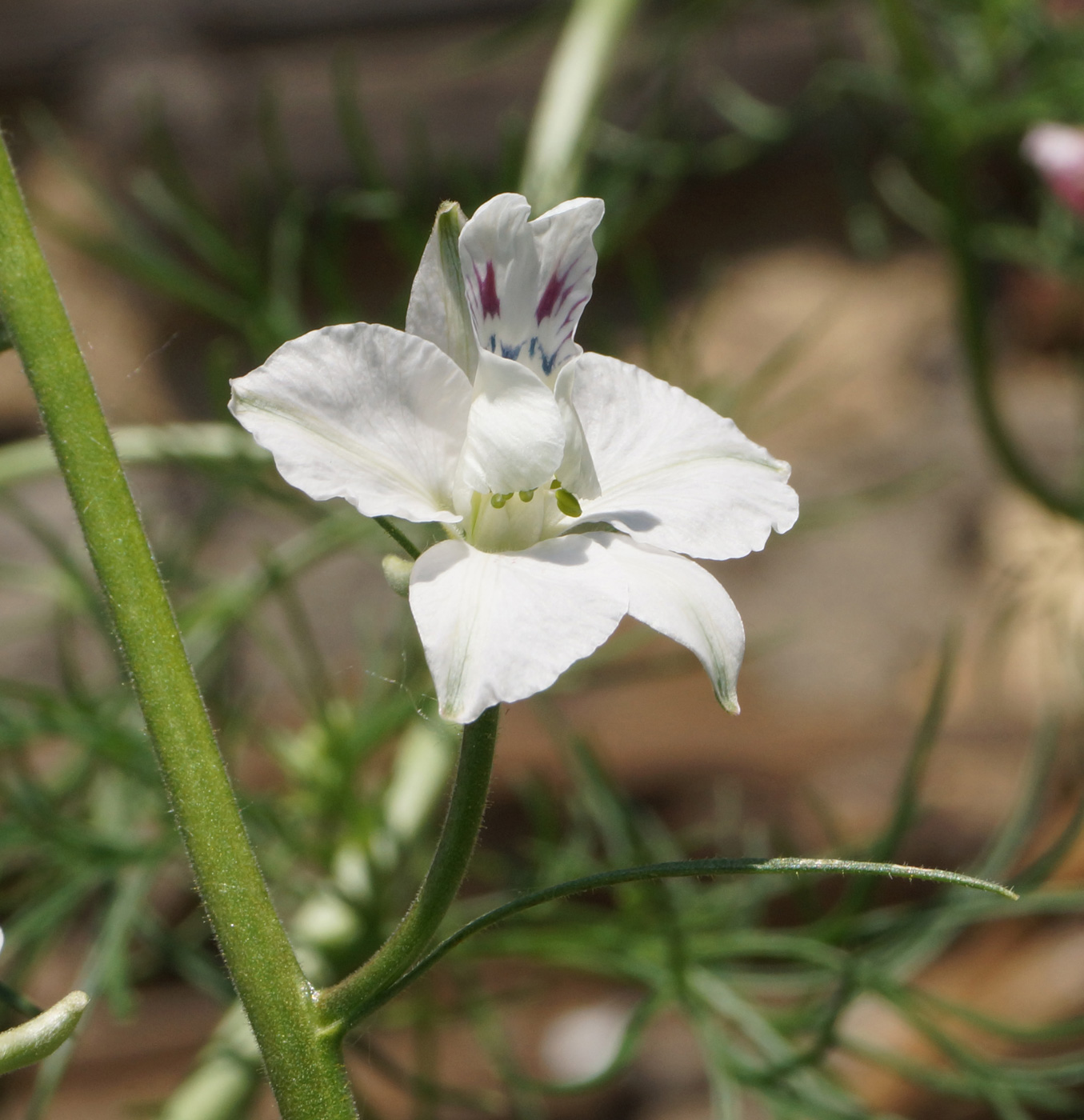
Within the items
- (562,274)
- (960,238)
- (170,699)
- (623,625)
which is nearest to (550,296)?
(562,274)

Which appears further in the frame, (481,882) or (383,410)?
(481,882)

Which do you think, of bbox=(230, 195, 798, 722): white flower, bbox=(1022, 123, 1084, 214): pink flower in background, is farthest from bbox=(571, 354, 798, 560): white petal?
bbox=(1022, 123, 1084, 214): pink flower in background

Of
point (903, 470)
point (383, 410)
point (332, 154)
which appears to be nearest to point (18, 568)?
point (383, 410)

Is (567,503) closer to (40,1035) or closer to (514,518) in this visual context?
(514,518)

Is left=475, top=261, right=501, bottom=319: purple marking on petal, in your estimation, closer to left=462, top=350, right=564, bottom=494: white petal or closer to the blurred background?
left=462, top=350, right=564, bottom=494: white petal

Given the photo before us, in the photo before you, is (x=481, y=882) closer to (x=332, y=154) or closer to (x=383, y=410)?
(x=332, y=154)
